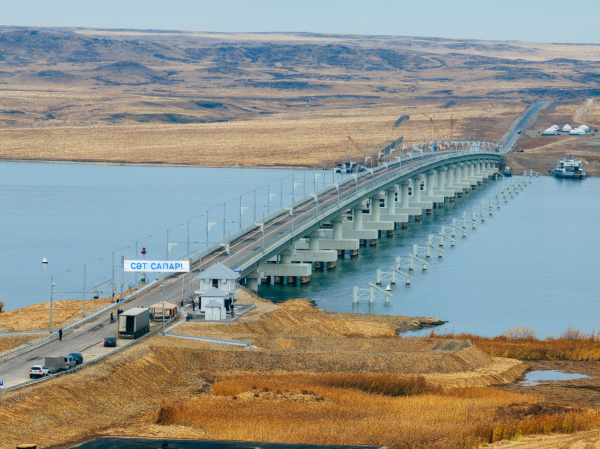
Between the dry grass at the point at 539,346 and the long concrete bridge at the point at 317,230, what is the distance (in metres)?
Result: 25.7

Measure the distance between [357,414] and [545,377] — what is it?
18.5 meters

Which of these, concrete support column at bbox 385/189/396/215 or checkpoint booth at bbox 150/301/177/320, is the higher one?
concrete support column at bbox 385/189/396/215

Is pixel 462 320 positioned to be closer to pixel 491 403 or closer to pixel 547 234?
pixel 491 403

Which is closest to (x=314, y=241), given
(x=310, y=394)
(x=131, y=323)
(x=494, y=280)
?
(x=494, y=280)

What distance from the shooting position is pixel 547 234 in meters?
140

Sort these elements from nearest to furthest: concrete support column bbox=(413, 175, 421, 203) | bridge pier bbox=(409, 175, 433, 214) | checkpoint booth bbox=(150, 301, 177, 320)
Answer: checkpoint booth bbox=(150, 301, 177, 320) → bridge pier bbox=(409, 175, 433, 214) → concrete support column bbox=(413, 175, 421, 203)

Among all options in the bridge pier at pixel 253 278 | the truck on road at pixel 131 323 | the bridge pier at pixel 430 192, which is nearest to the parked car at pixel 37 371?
the truck on road at pixel 131 323

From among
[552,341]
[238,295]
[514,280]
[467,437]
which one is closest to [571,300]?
[514,280]

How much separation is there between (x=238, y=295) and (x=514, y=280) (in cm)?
3675

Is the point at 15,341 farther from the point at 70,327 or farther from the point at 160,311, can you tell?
the point at 160,311

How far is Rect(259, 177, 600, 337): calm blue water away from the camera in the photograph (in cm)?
8488

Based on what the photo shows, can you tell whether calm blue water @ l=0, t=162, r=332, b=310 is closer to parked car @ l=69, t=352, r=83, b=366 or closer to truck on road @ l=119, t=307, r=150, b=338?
truck on road @ l=119, t=307, r=150, b=338

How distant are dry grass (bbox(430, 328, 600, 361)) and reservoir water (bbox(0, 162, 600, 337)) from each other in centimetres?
481

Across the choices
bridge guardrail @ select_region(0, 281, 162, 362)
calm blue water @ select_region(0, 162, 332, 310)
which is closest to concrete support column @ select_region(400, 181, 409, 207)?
calm blue water @ select_region(0, 162, 332, 310)
